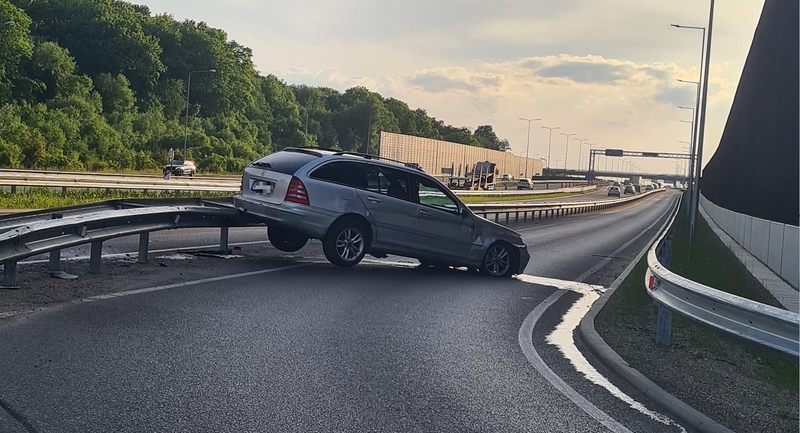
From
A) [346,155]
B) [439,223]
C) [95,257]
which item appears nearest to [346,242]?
[346,155]

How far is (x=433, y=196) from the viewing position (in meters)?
14.6

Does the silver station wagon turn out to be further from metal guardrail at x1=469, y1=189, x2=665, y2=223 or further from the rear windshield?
metal guardrail at x1=469, y1=189, x2=665, y2=223

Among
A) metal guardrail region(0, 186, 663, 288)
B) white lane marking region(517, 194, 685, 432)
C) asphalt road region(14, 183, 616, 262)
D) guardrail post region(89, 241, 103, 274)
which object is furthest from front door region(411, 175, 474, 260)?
guardrail post region(89, 241, 103, 274)

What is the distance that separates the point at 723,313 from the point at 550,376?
1449 millimetres

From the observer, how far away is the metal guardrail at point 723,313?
611cm

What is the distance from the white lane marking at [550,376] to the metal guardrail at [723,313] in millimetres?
1213

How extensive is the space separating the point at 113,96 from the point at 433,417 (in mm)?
83548

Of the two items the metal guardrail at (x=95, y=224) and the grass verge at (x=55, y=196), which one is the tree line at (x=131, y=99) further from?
the metal guardrail at (x=95, y=224)

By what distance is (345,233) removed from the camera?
13.4 m

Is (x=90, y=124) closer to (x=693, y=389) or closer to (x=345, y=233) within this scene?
(x=345, y=233)

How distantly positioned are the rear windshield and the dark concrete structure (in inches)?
466

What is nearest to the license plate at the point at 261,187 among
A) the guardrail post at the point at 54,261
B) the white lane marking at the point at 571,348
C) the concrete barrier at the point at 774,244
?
the guardrail post at the point at 54,261

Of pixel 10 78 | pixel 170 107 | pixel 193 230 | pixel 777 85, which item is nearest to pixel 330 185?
pixel 193 230

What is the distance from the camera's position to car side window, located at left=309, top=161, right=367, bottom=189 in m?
13.3
